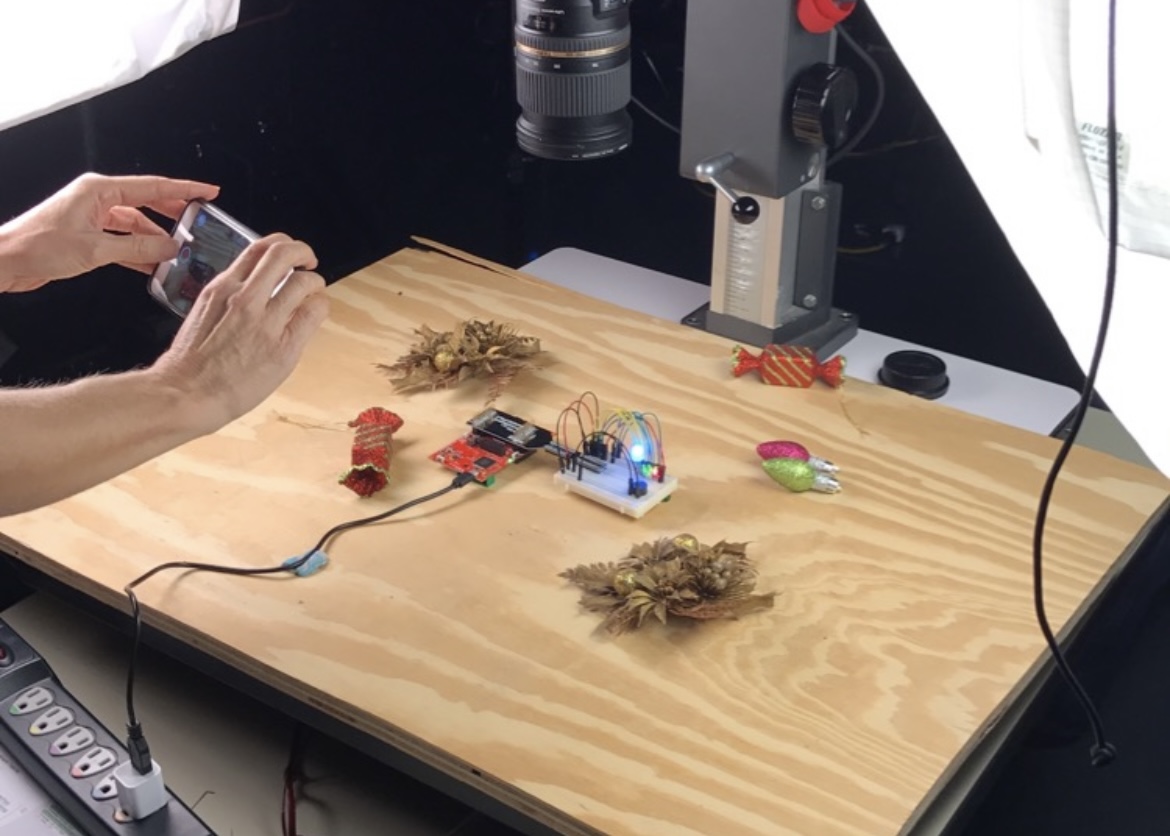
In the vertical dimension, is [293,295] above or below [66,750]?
above

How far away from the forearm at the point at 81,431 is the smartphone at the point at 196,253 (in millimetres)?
197

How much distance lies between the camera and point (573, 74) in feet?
3.77

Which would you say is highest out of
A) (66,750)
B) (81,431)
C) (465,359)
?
(81,431)

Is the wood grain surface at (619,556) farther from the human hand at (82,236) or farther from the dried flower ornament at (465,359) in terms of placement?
the human hand at (82,236)

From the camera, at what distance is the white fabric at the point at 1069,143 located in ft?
2.02

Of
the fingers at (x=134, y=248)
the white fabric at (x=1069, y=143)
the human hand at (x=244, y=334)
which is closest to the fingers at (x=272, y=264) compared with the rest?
the human hand at (x=244, y=334)

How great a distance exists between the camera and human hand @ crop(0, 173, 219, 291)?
106 centimetres

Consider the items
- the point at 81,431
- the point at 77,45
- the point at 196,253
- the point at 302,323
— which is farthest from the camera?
the point at 77,45

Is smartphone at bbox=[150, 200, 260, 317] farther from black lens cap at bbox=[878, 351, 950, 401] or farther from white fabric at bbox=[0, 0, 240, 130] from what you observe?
black lens cap at bbox=[878, 351, 950, 401]

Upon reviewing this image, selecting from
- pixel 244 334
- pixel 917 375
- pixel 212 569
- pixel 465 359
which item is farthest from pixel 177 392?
pixel 917 375

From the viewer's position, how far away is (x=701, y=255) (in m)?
1.94

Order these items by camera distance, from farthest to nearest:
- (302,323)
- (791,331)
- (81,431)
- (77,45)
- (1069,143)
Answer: (791,331) → (77,45) → (302,323) → (81,431) → (1069,143)

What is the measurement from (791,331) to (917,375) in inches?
5.2

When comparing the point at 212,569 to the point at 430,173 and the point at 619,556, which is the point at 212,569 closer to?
the point at 619,556
